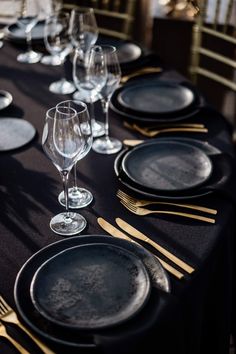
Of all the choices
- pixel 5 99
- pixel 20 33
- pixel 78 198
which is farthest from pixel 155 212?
pixel 20 33

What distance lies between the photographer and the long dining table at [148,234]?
0.93 metres

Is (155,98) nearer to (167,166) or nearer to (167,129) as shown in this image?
(167,129)

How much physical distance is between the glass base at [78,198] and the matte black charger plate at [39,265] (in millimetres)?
140

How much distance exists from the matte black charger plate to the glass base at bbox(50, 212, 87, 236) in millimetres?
51

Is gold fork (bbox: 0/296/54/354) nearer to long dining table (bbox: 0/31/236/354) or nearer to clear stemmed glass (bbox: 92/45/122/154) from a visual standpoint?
long dining table (bbox: 0/31/236/354)

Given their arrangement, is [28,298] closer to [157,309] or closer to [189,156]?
[157,309]

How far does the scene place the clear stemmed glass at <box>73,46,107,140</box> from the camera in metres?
1.33

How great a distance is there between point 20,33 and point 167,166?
1004mm

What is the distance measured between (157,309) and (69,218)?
1.07 feet

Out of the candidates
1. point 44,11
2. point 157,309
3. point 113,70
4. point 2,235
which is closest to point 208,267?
point 157,309

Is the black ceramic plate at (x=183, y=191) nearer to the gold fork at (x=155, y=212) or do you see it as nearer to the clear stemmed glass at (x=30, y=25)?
the gold fork at (x=155, y=212)

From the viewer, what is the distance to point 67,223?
1.16m

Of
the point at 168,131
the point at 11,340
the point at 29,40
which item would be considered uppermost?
the point at 29,40

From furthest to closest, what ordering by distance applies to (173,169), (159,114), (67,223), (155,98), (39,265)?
(155,98) < (159,114) < (173,169) < (67,223) < (39,265)
